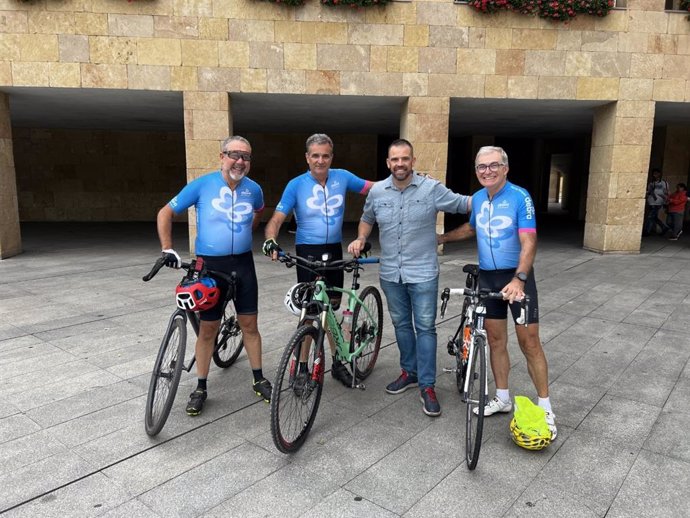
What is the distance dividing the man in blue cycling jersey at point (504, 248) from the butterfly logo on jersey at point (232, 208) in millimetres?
1645

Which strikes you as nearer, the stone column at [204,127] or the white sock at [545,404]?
the white sock at [545,404]

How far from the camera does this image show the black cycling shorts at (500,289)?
3.22m

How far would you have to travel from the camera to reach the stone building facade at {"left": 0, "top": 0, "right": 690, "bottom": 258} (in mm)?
9414

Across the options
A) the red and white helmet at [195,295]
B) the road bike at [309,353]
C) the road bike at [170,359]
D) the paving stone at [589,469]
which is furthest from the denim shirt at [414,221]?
the paving stone at [589,469]

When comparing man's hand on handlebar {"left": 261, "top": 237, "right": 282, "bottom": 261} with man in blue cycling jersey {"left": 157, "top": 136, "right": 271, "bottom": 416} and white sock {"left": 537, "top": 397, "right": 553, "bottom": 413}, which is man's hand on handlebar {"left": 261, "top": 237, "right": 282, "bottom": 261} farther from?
white sock {"left": 537, "top": 397, "right": 553, "bottom": 413}

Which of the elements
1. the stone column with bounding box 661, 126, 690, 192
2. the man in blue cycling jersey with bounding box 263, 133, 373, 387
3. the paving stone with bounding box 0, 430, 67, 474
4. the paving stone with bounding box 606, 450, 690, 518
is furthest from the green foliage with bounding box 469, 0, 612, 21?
the paving stone with bounding box 0, 430, 67, 474

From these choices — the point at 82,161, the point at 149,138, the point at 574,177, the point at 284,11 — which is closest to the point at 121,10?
the point at 284,11

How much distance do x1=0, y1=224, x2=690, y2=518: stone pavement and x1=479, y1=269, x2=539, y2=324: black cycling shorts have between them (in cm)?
80

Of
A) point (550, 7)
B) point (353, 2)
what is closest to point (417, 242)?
point (353, 2)

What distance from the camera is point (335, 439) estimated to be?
322 centimetres

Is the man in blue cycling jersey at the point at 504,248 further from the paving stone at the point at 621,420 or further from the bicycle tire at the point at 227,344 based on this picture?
the bicycle tire at the point at 227,344

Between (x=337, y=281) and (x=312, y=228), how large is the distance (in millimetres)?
473

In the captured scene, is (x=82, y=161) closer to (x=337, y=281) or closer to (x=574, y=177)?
(x=337, y=281)

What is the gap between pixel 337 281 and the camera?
3975 mm
